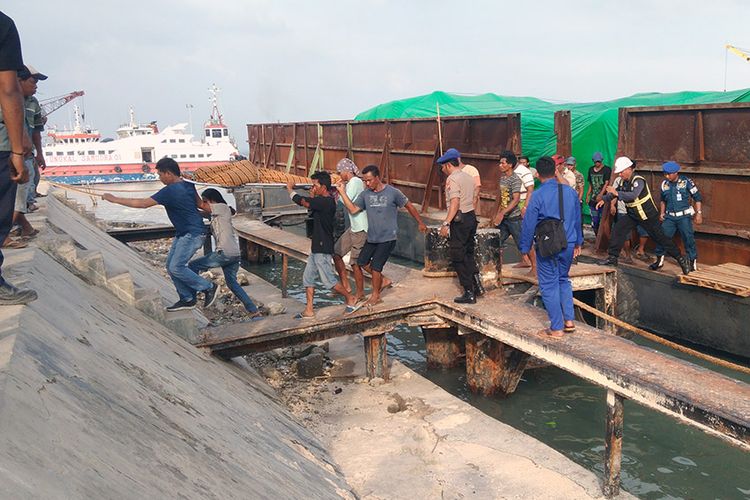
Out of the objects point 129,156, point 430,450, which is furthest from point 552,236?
point 129,156

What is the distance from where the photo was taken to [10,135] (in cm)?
402

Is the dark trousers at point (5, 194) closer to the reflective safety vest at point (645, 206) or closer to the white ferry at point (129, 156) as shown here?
the reflective safety vest at point (645, 206)

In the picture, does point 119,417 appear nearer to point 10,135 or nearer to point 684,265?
point 10,135

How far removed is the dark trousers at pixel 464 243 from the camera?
23.6 ft

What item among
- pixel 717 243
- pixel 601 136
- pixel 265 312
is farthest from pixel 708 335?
pixel 265 312

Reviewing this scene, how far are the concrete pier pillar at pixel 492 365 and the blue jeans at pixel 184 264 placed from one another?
333 centimetres

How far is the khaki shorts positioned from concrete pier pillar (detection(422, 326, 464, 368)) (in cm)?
159

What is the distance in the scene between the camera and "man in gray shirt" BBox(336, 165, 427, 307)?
7.13m

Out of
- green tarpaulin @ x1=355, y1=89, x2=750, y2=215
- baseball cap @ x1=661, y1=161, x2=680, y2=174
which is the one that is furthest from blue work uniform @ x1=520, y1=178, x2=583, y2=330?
green tarpaulin @ x1=355, y1=89, x2=750, y2=215

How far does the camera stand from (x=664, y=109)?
920cm

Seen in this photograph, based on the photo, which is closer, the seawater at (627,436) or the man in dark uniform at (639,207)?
the seawater at (627,436)

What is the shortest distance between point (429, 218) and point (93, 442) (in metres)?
11.9

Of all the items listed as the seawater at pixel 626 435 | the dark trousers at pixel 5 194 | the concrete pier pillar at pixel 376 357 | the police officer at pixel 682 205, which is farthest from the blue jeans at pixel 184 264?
the police officer at pixel 682 205

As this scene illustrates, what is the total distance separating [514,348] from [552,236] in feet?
5.83
